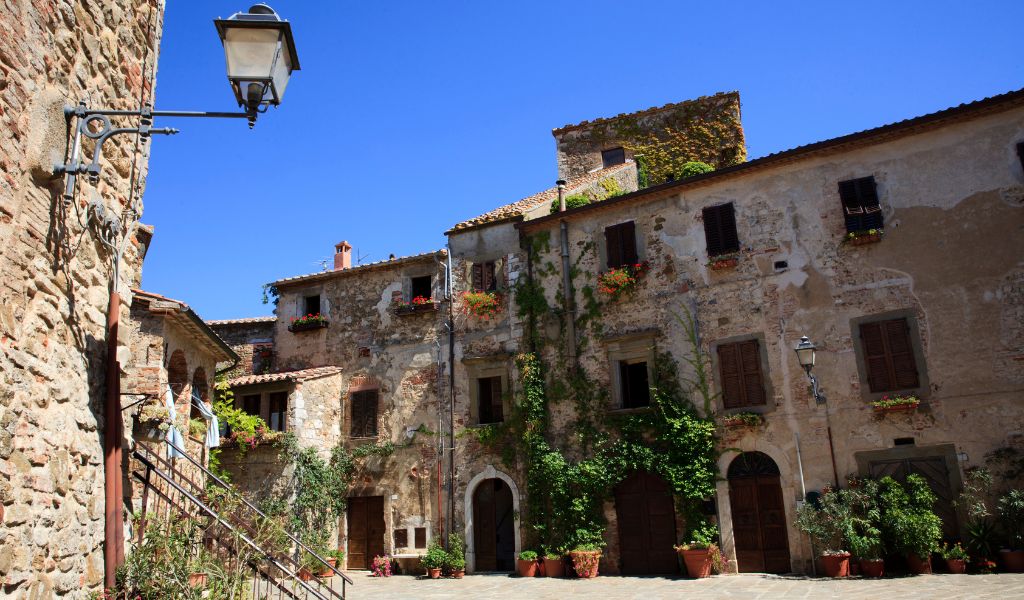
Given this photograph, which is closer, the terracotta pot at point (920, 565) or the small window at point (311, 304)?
the terracotta pot at point (920, 565)

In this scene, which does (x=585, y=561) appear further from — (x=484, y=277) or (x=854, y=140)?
(x=854, y=140)

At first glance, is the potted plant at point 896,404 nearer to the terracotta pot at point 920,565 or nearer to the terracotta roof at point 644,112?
the terracotta pot at point 920,565

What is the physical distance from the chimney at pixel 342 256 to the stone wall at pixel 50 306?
19.4 meters

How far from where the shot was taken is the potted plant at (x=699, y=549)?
16.3m

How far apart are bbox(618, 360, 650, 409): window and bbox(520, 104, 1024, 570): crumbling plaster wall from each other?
0.46 metres

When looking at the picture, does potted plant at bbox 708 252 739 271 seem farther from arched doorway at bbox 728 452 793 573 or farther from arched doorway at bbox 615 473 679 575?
arched doorway at bbox 615 473 679 575

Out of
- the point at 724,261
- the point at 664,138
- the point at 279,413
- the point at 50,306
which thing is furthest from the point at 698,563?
the point at 664,138

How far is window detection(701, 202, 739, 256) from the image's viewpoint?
59.9 ft

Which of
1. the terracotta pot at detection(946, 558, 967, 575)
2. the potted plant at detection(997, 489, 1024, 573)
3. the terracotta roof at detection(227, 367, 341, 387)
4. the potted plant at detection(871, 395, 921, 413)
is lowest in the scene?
the terracotta pot at detection(946, 558, 967, 575)

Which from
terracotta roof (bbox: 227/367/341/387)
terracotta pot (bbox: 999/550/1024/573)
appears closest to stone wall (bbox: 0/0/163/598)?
terracotta pot (bbox: 999/550/1024/573)

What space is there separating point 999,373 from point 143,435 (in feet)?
50.2

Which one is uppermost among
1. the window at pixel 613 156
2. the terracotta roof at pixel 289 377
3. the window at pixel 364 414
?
the window at pixel 613 156

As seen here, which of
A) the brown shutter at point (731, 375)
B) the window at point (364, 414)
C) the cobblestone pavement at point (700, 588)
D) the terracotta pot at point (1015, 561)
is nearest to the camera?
the cobblestone pavement at point (700, 588)

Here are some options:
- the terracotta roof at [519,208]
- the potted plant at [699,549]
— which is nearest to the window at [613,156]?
the terracotta roof at [519,208]
